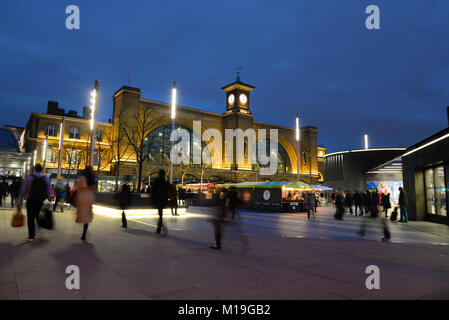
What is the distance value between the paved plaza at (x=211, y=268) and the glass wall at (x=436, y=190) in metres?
7.04

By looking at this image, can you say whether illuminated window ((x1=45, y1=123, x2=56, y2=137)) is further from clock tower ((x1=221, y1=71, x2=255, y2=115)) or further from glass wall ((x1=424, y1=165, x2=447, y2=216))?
glass wall ((x1=424, y1=165, x2=447, y2=216))

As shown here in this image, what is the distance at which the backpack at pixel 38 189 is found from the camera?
23.7 ft

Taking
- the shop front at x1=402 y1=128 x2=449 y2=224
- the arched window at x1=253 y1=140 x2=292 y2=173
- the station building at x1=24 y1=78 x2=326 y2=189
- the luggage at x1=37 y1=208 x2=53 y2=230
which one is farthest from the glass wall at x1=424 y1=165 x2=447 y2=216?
the arched window at x1=253 y1=140 x2=292 y2=173

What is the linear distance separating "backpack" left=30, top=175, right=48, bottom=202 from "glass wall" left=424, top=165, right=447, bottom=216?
15761 millimetres

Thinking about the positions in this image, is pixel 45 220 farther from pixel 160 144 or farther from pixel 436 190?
pixel 160 144

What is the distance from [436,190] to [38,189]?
661 inches

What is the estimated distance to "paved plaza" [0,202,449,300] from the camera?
3.90 metres

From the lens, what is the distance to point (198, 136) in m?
55.3

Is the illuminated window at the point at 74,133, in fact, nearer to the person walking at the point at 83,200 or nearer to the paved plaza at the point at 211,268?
the paved plaza at the point at 211,268

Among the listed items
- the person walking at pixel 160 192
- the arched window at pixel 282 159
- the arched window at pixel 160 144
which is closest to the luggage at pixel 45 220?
the person walking at pixel 160 192

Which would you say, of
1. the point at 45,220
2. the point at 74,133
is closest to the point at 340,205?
the point at 45,220
